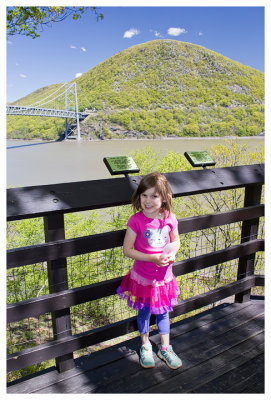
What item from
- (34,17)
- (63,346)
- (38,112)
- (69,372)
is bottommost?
(69,372)

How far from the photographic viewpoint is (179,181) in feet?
4.49

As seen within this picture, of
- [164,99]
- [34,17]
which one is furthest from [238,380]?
[164,99]

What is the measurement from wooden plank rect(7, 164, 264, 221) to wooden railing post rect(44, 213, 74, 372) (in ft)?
0.24

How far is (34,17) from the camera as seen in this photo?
4578mm

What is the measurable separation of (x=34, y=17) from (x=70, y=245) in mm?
4518

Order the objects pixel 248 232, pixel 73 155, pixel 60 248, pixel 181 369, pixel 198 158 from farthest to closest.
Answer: pixel 73 155 → pixel 248 232 → pixel 198 158 → pixel 181 369 → pixel 60 248

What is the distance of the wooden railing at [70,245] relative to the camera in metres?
1.08

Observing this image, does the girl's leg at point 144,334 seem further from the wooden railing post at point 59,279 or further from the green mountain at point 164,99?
the green mountain at point 164,99

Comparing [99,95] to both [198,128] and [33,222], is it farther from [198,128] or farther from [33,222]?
[33,222]

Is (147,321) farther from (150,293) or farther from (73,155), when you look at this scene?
(73,155)

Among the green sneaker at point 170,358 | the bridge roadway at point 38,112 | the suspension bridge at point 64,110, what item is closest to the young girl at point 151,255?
the green sneaker at point 170,358

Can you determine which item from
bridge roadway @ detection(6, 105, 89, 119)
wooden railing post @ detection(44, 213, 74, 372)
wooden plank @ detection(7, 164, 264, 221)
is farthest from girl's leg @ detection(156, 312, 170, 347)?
bridge roadway @ detection(6, 105, 89, 119)

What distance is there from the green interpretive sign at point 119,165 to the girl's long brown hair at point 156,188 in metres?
0.08
